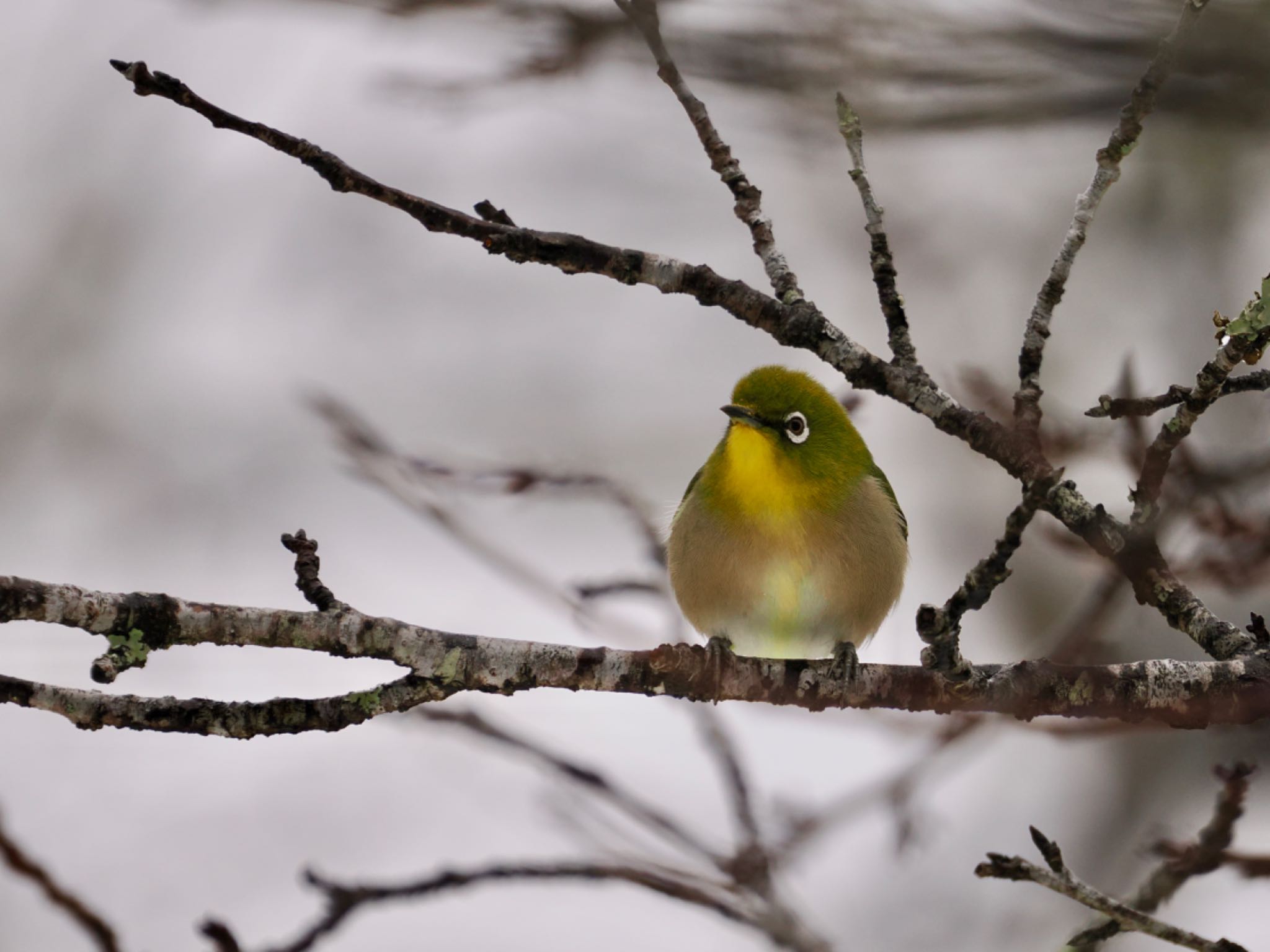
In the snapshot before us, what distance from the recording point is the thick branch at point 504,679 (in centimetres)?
271

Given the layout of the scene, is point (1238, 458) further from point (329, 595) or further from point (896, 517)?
point (329, 595)

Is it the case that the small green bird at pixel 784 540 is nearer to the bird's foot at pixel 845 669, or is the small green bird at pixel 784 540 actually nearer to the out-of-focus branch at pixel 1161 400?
the bird's foot at pixel 845 669

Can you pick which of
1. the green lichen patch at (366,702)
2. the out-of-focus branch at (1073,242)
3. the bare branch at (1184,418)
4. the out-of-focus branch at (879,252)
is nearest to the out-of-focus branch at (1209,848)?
the bare branch at (1184,418)

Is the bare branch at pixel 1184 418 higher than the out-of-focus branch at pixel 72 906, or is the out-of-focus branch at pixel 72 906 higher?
the bare branch at pixel 1184 418

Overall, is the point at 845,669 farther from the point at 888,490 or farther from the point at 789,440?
the point at 888,490

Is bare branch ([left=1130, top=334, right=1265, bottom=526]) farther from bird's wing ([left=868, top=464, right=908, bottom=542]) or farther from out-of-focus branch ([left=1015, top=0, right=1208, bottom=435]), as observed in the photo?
bird's wing ([left=868, top=464, right=908, bottom=542])

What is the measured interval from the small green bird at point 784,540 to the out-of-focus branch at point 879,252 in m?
1.83

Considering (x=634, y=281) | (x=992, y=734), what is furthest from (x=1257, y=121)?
(x=634, y=281)

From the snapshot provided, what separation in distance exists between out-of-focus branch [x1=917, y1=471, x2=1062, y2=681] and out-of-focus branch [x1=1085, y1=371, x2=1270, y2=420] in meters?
0.57

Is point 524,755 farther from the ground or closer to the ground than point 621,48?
closer to the ground

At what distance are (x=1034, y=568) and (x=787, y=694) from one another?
18.5ft

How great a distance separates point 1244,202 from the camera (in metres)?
9.27

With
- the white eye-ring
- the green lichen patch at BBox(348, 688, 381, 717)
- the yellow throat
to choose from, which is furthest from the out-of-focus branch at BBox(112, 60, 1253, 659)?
the white eye-ring

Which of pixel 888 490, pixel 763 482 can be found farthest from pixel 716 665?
pixel 888 490
